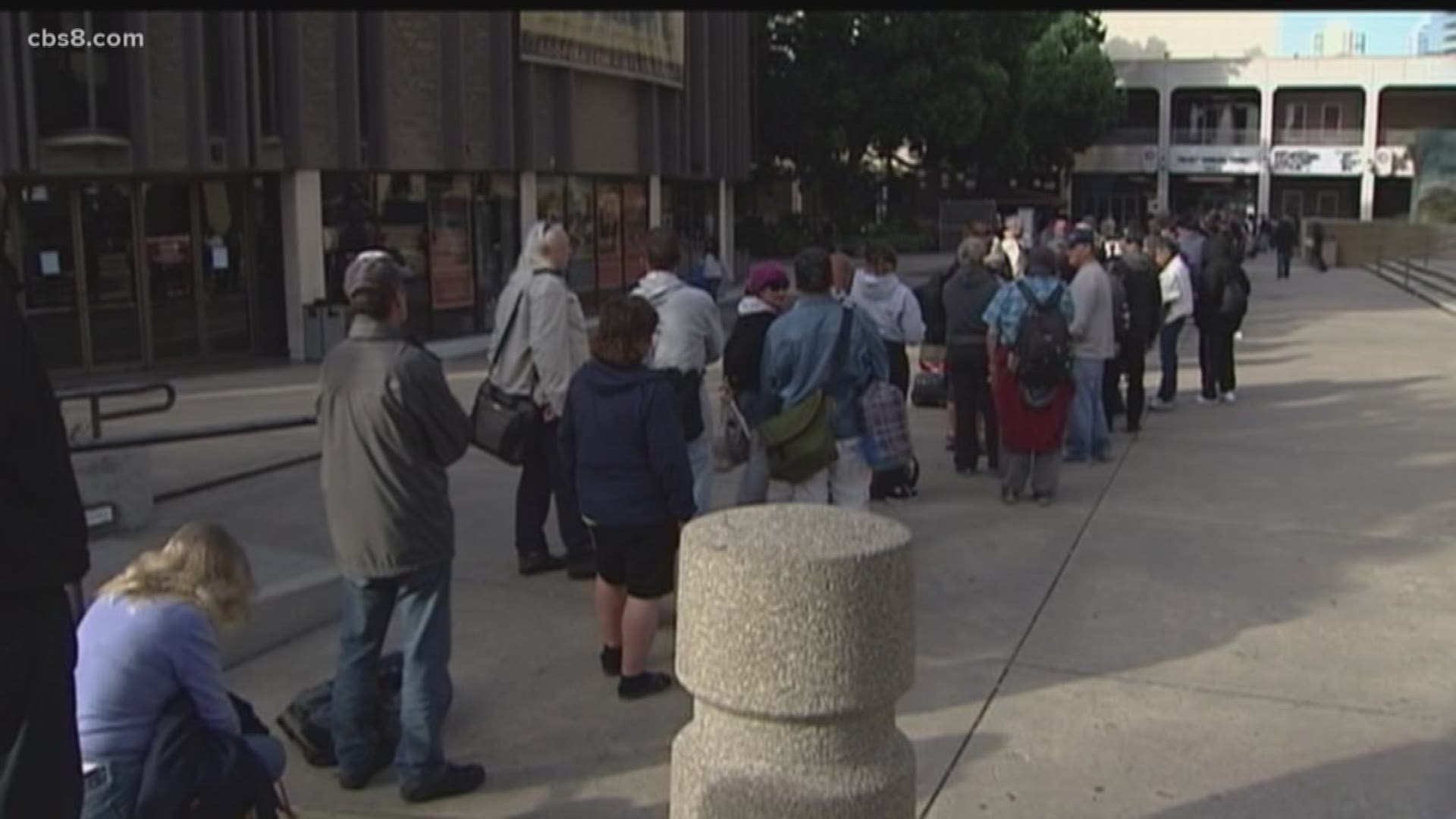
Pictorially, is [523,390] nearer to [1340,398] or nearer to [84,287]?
[1340,398]

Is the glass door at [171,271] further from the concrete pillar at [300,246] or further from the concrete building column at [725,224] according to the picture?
the concrete building column at [725,224]

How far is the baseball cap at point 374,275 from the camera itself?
4.66 meters

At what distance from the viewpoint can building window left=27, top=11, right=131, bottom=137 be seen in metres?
17.2

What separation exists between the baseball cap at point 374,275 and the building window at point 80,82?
14275 millimetres

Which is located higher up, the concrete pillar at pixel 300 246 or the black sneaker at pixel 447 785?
the concrete pillar at pixel 300 246

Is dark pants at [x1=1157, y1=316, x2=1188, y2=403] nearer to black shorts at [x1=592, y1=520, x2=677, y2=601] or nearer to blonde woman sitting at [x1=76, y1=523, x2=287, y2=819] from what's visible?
black shorts at [x1=592, y1=520, x2=677, y2=601]

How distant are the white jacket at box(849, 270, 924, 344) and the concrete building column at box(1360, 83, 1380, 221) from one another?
64355 mm

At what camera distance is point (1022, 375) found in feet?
29.5

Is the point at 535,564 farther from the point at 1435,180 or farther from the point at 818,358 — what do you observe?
the point at 1435,180

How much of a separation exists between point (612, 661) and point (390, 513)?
5.35 ft

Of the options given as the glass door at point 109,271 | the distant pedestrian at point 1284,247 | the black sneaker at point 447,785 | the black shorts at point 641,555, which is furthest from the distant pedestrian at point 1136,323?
the distant pedestrian at point 1284,247

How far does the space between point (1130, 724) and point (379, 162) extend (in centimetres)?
1768

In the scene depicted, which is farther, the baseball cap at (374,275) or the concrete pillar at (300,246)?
the concrete pillar at (300,246)

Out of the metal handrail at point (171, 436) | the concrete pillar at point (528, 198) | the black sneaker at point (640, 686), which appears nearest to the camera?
the black sneaker at point (640, 686)
